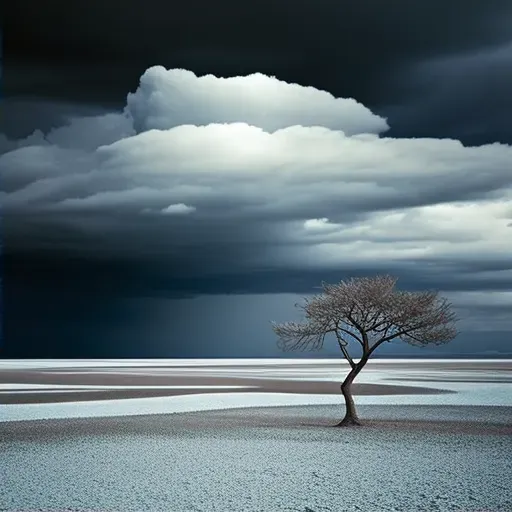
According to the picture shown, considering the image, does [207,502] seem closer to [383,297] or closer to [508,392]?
[383,297]

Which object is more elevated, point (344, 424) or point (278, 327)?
point (278, 327)

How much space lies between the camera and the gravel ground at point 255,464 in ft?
50.5

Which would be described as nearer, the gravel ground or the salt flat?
the gravel ground

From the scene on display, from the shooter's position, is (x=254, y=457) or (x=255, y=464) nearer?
(x=255, y=464)

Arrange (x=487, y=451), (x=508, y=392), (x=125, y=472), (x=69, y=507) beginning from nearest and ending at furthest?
(x=69, y=507) → (x=125, y=472) → (x=487, y=451) → (x=508, y=392)

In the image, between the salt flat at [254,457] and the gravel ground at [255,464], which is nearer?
the gravel ground at [255,464]

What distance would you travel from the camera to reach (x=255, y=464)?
1970 cm

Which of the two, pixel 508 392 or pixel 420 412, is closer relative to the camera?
pixel 420 412

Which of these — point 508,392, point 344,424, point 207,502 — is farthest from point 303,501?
point 508,392

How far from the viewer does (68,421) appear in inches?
1160

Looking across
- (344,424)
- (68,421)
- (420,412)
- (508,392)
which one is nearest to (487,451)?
(344,424)

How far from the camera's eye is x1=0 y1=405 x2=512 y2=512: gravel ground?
50.5 ft

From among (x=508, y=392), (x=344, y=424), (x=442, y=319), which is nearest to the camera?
(x=344, y=424)

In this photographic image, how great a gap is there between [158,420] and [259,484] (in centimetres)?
1322
